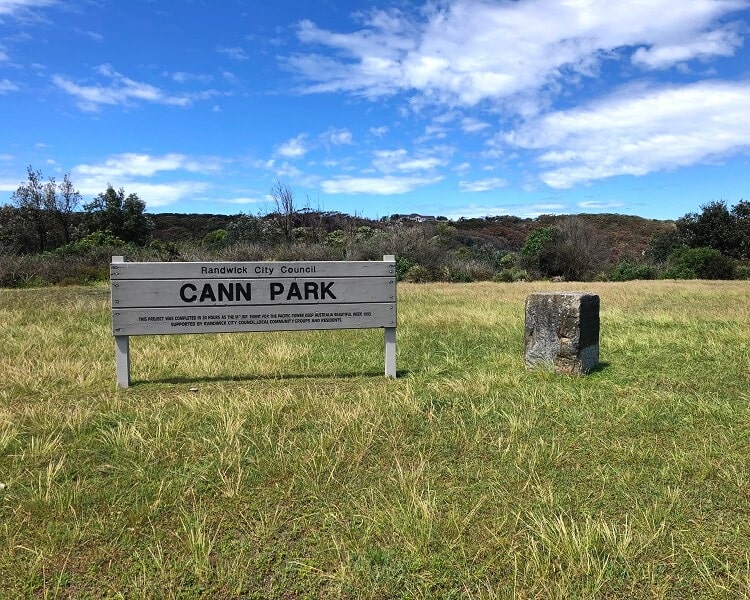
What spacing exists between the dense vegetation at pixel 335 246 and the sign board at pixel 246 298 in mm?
16899

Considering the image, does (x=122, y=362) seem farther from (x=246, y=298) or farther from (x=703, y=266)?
(x=703, y=266)

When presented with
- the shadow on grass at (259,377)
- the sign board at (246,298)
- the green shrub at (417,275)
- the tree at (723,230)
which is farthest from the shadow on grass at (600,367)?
the tree at (723,230)

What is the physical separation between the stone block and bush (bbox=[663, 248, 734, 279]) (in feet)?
83.1

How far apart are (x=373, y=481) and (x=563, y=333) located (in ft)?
11.5

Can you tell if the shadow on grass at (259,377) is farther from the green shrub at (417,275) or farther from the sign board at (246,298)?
the green shrub at (417,275)

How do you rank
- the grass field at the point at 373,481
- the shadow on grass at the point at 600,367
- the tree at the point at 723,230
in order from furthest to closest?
the tree at the point at 723,230, the shadow on grass at the point at 600,367, the grass field at the point at 373,481

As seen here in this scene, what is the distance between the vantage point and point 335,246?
2898cm

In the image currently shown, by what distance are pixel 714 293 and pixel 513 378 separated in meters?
13.9

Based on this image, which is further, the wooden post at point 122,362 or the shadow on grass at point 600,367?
the shadow on grass at point 600,367

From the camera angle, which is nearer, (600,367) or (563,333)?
(563,333)

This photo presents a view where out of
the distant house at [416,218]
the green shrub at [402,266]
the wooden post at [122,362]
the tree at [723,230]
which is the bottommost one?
the wooden post at [122,362]

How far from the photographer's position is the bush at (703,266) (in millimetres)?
26609

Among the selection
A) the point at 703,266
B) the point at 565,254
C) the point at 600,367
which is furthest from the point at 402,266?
the point at 600,367

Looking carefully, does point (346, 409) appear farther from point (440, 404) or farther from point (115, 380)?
point (115, 380)
